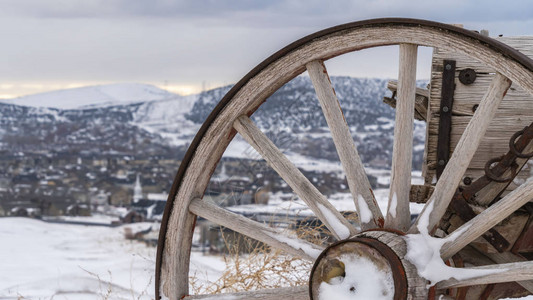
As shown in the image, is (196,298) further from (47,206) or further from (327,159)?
(47,206)

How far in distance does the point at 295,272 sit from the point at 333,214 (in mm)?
1650

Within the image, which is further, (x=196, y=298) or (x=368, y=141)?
(x=368, y=141)

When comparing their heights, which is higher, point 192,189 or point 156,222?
point 192,189

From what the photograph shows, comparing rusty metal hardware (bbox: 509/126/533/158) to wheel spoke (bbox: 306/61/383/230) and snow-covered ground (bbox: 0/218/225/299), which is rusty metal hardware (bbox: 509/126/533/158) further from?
snow-covered ground (bbox: 0/218/225/299)

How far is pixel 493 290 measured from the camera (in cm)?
229

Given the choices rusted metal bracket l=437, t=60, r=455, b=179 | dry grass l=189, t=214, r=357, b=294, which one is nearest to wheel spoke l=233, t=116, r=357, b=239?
rusted metal bracket l=437, t=60, r=455, b=179

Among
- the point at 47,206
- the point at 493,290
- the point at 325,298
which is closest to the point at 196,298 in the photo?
the point at 325,298

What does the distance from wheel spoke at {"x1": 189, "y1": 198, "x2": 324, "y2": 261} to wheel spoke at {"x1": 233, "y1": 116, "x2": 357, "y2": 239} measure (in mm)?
112

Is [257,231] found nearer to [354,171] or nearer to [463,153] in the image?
[354,171]

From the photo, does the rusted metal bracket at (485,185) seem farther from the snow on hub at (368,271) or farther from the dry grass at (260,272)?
the dry grass at (260,272)

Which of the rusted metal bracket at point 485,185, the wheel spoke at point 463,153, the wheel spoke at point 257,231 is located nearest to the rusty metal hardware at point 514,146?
the rusted metal bracket at point 485,185

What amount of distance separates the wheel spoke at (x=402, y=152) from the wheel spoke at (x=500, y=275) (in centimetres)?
24

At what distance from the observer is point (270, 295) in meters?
2.25

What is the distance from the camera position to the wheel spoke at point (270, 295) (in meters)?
2.18
